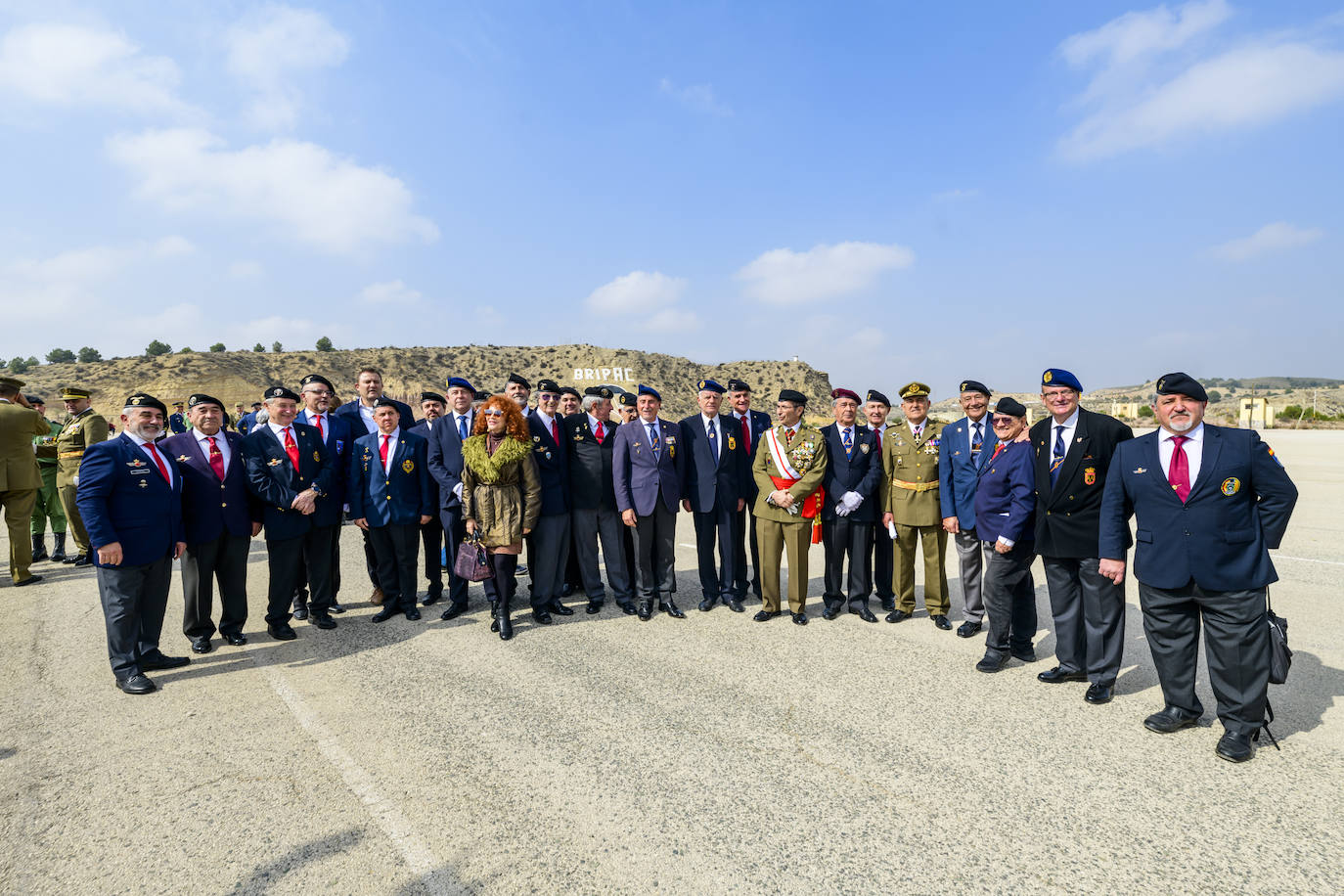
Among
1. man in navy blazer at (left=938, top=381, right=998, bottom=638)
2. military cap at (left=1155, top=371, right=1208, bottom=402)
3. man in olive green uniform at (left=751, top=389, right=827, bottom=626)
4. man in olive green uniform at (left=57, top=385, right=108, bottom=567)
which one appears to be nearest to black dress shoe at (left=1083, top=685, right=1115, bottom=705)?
man in navy blazer at (left=938, top=381, right=998, bottom=638)

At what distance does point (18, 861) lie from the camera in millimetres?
2549

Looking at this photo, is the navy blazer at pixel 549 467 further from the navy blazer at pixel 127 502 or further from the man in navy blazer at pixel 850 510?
the navy blazer at pixel 127 502

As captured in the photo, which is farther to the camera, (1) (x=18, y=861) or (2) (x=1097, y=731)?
(2) (x=1097, y=731)

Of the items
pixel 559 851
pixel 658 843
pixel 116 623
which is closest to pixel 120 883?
pixel 559 851

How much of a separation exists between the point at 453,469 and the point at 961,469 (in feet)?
14.4

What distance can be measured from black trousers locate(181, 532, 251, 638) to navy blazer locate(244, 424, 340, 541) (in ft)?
0.90

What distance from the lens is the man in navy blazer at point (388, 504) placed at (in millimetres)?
5746

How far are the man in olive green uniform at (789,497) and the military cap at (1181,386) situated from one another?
2513 mm

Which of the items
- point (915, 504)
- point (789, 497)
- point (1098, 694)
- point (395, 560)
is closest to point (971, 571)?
point (915, 504)

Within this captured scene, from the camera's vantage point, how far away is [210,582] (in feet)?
16.3

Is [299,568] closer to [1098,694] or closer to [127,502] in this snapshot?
[127,502]

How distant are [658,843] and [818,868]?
2.06 ft

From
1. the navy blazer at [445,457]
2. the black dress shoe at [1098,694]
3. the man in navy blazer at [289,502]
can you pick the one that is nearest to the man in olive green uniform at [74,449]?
the man in navy blazer at [289,502]

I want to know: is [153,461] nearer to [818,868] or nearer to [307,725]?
[307,725]
